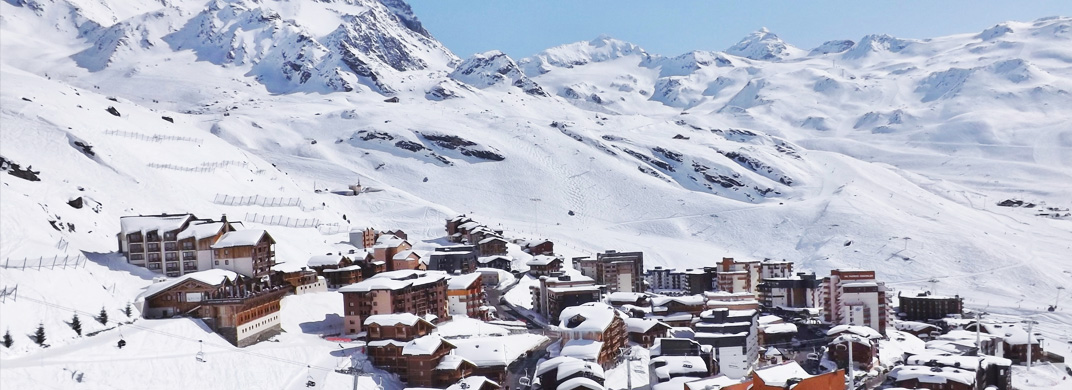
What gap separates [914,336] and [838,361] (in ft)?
62.5

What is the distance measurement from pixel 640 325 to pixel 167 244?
3613cm

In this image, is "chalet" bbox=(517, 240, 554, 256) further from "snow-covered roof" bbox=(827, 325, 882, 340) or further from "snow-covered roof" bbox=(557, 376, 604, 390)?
"snow-covered roof" bbox=(557, 376, 604, 390)

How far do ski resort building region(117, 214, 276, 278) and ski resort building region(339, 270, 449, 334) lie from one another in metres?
6.70

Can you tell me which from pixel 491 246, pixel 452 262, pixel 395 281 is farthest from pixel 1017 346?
pixel 395 281

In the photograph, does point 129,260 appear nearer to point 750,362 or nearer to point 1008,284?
point 750,362

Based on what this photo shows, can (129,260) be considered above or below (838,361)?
above

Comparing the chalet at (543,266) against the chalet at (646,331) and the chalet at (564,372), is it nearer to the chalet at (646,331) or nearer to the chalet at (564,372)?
the chalet at (646,331)

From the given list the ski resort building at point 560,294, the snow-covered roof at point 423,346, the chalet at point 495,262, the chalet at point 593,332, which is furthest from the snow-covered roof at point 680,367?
the chalet at point 495,262

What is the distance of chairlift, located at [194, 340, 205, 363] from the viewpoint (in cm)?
4256

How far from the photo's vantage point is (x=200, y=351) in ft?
143

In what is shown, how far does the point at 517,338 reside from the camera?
200 feet

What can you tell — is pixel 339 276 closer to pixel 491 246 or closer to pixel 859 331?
pixel 491 246


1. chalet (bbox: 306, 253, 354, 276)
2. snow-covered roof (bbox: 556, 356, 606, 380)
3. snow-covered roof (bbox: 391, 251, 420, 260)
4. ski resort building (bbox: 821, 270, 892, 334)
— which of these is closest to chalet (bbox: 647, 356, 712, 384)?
snow-covered roof (bbox: 556, 356, 606, 380)

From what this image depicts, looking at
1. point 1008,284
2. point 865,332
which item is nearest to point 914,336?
point 865,332
